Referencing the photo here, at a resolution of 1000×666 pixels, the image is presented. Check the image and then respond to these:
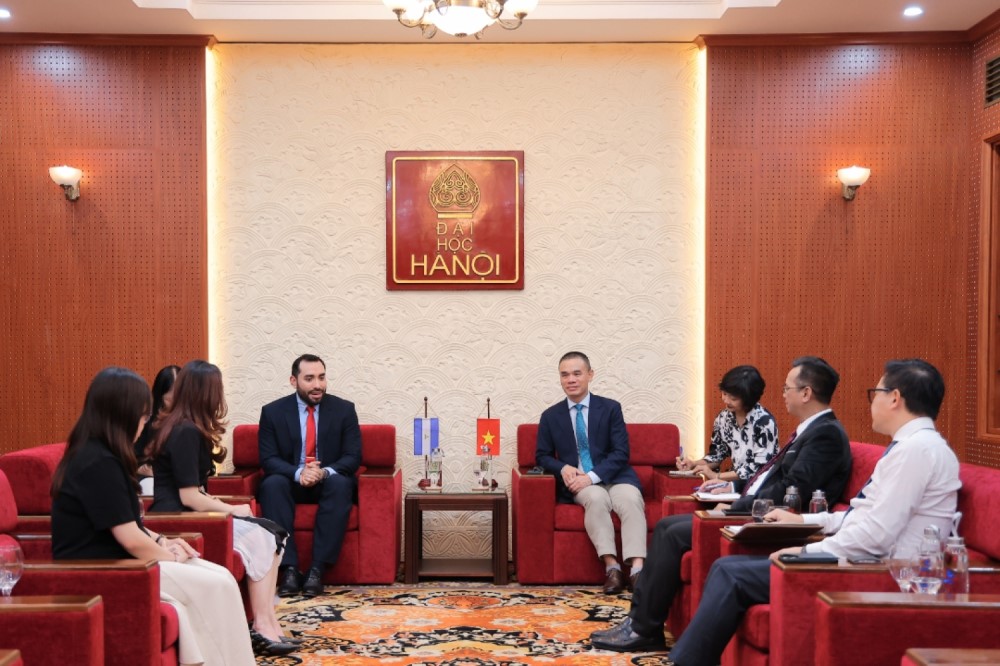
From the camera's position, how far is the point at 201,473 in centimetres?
470

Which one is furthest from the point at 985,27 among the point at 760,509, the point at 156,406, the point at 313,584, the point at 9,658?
the point at 9,658

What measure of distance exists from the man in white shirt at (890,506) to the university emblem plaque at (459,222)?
3.56 metres

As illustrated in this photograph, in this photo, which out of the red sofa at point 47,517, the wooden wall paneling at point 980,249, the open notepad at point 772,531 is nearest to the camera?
the open notepad at point 772,531

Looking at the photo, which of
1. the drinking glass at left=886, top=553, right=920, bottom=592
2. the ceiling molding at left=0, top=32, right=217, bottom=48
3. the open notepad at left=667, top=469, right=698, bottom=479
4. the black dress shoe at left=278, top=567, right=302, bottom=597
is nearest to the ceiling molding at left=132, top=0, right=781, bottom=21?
the ceiling molding at left=0, top=32, right=217, bottom=48

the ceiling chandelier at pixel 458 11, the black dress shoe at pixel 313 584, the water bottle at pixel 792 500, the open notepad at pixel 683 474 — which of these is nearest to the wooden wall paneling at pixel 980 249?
the open notepad at pixel 683 474

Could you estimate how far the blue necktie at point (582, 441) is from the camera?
636cm

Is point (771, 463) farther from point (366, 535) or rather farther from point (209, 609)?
point (366, 535)

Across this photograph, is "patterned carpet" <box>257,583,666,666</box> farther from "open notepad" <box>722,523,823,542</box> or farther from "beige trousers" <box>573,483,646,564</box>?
"open notepad" <box>722,523,823,542</box>

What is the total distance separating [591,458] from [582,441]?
0.12 metres

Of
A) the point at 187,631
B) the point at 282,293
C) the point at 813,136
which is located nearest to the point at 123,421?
the point at 187,631

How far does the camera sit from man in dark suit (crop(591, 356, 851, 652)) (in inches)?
167

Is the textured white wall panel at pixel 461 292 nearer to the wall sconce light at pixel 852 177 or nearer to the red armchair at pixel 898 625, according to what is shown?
the wall sconce light at pixel 852 177

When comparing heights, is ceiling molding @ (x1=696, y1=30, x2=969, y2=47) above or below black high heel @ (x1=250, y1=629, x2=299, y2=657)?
above

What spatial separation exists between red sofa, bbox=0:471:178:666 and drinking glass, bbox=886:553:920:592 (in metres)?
2.24
